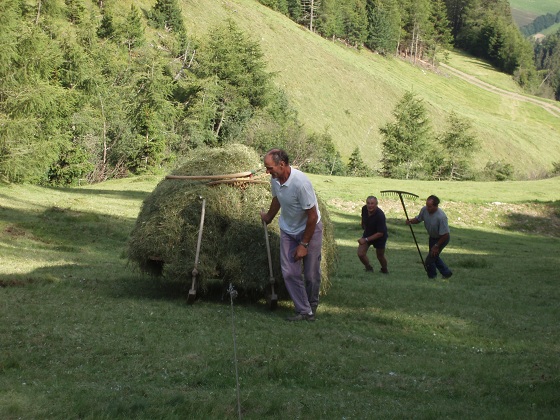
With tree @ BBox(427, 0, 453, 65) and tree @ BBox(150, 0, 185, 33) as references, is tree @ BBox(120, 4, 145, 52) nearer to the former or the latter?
tree @ BBox(150, 0, 185, 33)

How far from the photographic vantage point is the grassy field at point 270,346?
7.49 metres

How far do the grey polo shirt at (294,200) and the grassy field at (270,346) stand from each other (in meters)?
1.66

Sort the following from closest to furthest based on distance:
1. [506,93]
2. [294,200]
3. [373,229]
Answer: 1. [294,200]
2. [373,229]
3. [506,93]

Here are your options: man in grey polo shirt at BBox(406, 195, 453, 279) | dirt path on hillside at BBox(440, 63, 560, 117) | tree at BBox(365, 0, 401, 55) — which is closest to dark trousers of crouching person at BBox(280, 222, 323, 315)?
man in grey polo shirt at BBox(406, 195, 453, 279)

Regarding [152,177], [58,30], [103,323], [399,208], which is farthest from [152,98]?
[103,323]

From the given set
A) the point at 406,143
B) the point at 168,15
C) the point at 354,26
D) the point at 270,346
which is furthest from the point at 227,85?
the point at 354,26

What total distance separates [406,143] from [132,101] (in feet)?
106

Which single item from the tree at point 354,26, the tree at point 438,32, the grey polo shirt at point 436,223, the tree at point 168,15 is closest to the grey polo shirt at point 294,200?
the grey polo shirt at point 436,223

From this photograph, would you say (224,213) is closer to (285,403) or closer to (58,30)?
(285,403)

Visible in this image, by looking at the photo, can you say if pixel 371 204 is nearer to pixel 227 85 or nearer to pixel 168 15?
pixel 227 85

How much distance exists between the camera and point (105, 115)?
59750 millimetres

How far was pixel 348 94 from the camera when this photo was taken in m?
113

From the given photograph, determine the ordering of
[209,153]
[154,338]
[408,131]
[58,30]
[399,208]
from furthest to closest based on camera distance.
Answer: [408,131] < [58,30] < [399,208] < [209,153] < [154,338]

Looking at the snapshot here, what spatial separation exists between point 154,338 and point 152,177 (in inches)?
1563
